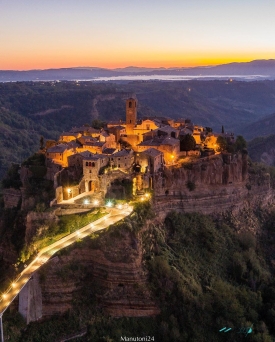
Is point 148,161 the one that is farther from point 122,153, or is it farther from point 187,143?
point 187,143

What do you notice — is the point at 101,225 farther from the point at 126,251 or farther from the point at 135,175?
the point at 135,175

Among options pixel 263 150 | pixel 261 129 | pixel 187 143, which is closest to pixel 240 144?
pixel 187 143

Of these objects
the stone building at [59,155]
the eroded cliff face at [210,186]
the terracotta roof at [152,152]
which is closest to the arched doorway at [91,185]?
the stone building at [59,155]

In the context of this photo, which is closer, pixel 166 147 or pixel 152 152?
pixel 152 152

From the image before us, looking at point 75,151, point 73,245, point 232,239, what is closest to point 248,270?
point 232,239

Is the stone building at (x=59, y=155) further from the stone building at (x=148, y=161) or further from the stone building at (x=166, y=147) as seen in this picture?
the stone building at (x=166, y=147)
